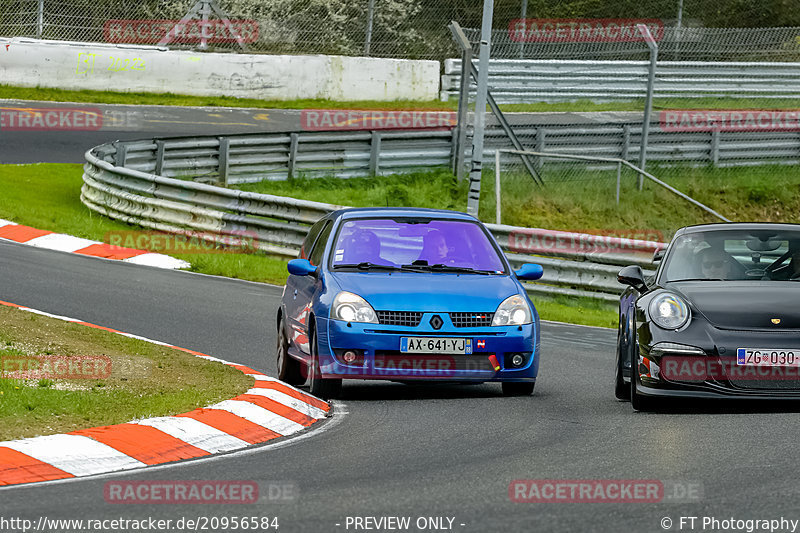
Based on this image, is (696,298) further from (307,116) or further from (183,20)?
(183,20)

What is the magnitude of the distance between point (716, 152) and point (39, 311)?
57.3 ft

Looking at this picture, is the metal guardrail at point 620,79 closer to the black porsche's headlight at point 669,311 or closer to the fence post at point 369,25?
the fence post at point 369,25

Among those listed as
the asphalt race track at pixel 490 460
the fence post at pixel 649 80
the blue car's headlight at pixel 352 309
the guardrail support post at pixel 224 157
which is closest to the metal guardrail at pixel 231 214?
the guardrail support post at pixel 224 157

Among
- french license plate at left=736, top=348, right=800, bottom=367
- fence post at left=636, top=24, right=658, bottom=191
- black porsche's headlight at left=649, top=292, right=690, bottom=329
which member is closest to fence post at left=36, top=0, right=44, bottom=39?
fence post at left=636, top=24, right=658, bottom=191

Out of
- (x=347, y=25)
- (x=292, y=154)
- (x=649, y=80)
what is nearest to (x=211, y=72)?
(x=347, y=25)

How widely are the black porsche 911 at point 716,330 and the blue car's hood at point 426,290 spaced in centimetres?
95

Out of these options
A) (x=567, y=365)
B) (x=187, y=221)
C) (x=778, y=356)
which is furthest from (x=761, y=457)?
(x=187, y=221)

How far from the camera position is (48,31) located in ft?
99.5

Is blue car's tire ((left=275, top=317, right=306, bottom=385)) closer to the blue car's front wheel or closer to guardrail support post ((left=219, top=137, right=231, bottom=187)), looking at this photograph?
the blue car's front wheel

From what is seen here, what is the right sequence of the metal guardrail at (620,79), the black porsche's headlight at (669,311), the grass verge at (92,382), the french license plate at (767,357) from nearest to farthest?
the grass verge at (92,382)
the french license plate at (767,357)
the black porsche's headlight at (669,311)
the metal guardrail at (620,79)

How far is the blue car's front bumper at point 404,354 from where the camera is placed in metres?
9.40

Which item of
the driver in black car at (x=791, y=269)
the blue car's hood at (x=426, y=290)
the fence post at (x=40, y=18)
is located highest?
the fence post at (x=40, y=18)

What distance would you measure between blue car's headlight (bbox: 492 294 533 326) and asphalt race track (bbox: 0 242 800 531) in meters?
0.56

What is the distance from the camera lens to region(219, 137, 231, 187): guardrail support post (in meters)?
23.3
